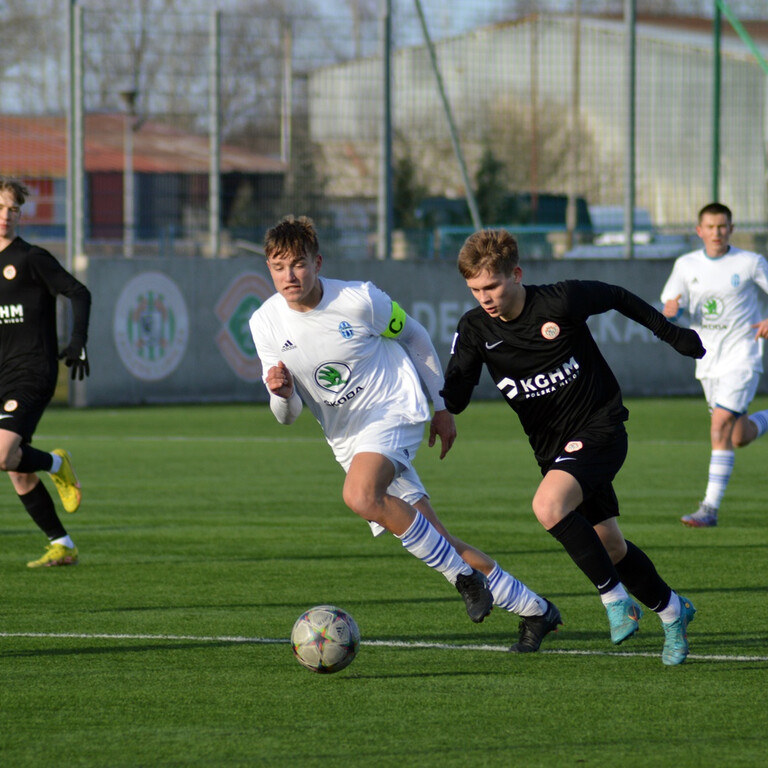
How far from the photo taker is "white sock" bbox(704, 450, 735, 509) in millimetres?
10367

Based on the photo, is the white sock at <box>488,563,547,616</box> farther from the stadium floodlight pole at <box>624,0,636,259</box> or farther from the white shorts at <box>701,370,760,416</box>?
the stadium floodlight pole at <box>624,0,636,259</box>

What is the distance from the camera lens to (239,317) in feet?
68.3

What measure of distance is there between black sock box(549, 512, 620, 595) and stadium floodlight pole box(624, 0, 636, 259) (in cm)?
1703

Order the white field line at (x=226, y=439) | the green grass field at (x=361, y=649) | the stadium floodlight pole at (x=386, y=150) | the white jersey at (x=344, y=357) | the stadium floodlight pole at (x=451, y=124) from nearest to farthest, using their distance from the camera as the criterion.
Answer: the green grass field at (x=361, y=649), the white jersey at (x=344, y=357), the white field line at (x=226, y=439), the stadium floodlight pole at (x=386, y=150), the stadium floodlight pole at (x=451, y=124)

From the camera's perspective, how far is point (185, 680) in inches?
221

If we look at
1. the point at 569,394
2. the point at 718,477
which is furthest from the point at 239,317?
the point at 569,394

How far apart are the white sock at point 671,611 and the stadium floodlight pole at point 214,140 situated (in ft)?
50.4

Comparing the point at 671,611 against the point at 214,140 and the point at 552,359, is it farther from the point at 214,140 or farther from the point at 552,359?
the point at 214,140

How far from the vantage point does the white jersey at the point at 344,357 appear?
6336mm

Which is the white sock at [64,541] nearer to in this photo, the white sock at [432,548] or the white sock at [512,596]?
the white sock at [432,548]

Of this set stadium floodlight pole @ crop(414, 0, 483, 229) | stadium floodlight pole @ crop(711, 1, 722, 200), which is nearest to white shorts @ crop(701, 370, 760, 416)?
stadium floodlight pole @ crop(414, 0, 483, 229)

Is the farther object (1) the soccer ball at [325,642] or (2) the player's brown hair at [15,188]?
(2) the player's brown hair at [15,188]

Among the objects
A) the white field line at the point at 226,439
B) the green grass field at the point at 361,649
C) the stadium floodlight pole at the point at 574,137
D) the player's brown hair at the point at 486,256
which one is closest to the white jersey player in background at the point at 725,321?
the green grass field at the point at 361,649

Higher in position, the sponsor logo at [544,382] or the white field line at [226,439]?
the sponsor logo at [544,382]
